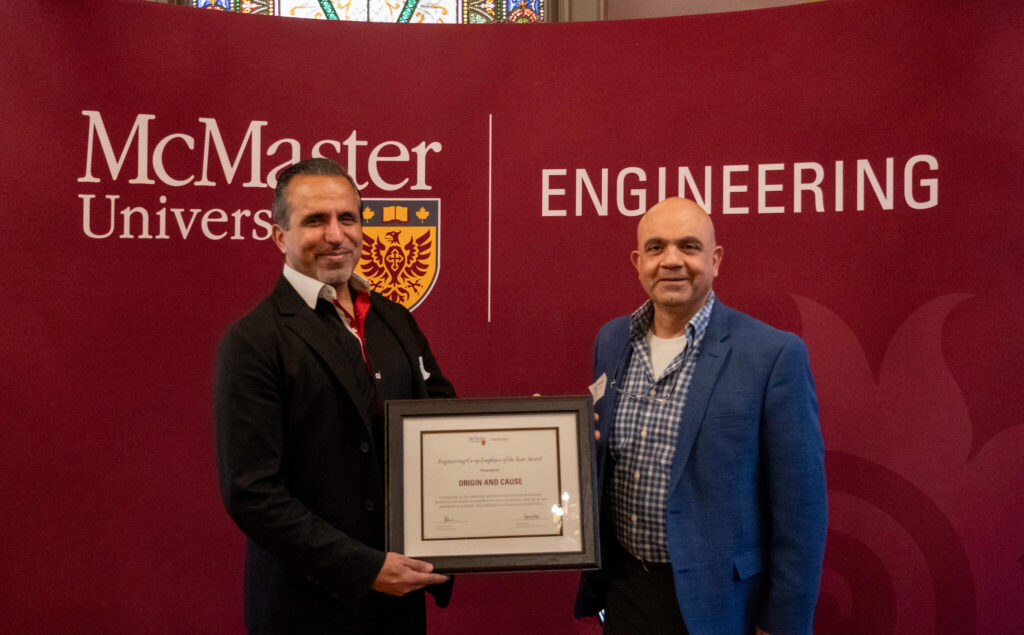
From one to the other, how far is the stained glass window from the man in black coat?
2.81 meters

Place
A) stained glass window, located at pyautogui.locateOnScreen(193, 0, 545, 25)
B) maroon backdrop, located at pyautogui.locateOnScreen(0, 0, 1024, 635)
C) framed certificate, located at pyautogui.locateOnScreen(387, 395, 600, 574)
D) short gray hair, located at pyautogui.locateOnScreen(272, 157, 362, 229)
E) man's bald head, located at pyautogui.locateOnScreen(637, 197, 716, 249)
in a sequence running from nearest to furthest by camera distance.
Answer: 1. framed certificate, located at pyautogui.locateOnScreen(387, 395, 600, 574)
2. short gray hair, located at pyautogui.locateOnScreen(272, 157, 362, 229)
3. man's bald head, located at pyautogui.locateOnScreen(637, 197, 716, 249)
4. maroon backdrop, located at pyautogui.locateOnScreen(0, 0, 1024, 635)
5. stained glass window, located at pyautogui.locateOnScreen(193, 0, 545, 25)

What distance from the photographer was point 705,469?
202 centimetres

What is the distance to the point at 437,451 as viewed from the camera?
2.02 meters

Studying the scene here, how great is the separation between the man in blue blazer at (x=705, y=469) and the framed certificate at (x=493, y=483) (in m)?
0.19

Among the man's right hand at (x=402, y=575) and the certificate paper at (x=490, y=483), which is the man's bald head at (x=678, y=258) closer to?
the certificate paper at (x=490, y=483)

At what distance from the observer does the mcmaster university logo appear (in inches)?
126

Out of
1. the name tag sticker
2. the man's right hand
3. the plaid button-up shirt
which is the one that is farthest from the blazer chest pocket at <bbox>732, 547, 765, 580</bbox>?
the man's right hand

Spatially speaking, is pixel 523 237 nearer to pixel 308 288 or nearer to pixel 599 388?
pixel 599 388

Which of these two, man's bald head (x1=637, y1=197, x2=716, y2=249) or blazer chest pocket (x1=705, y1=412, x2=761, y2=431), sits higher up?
man's bald head (x1=637, y1=197, x2=716, y2=249)

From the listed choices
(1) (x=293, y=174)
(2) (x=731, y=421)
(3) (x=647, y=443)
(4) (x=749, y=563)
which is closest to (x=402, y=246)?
(1) (x=293, y=174)

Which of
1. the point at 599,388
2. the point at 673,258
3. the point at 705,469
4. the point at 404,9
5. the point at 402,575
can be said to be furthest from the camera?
the point at 404,9

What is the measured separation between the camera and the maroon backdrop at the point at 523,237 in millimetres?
2953

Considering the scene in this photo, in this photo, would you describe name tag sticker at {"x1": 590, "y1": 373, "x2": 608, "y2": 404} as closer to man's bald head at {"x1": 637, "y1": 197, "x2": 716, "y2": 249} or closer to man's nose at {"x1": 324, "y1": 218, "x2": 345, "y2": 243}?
man's bald head at {"x1": 637, "y1": 197, "x2": 716, "y2": 249}

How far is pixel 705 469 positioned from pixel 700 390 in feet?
0.67
